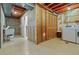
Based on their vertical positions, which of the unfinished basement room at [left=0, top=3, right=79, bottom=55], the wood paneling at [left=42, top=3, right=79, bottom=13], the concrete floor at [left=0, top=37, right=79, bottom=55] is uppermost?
the wood paneling at [left=42, top=3, right=79, bottom=13]

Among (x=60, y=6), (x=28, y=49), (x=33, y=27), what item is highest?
(x=60, y=6)

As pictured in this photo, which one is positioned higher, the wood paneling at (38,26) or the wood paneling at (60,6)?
the wood paneling at (60,6)

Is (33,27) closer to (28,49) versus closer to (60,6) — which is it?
(28,49)

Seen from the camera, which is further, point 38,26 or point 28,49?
point 38,26

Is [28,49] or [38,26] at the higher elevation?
[38,26]

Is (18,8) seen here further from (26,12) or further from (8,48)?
(8,48)

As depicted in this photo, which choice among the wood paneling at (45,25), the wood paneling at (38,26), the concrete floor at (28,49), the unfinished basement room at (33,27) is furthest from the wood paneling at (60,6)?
the concrete floor at (28,49)

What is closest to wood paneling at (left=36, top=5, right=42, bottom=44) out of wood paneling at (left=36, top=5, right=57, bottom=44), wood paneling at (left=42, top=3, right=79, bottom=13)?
wood paneling at (left=36, top=5, right=57, bottom=44)

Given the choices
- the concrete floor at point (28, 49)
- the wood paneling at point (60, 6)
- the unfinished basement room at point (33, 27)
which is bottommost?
the concrete floor at point (28, 49)

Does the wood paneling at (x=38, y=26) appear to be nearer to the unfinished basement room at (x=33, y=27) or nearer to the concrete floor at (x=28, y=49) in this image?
the unfinished basement room at (x=33, y=27)

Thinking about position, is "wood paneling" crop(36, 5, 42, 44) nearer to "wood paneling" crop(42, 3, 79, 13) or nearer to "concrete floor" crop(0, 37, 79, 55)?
"concrete floor" crop(0, 37, 79, 55)

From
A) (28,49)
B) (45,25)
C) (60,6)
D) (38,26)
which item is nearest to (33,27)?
(38,26)
